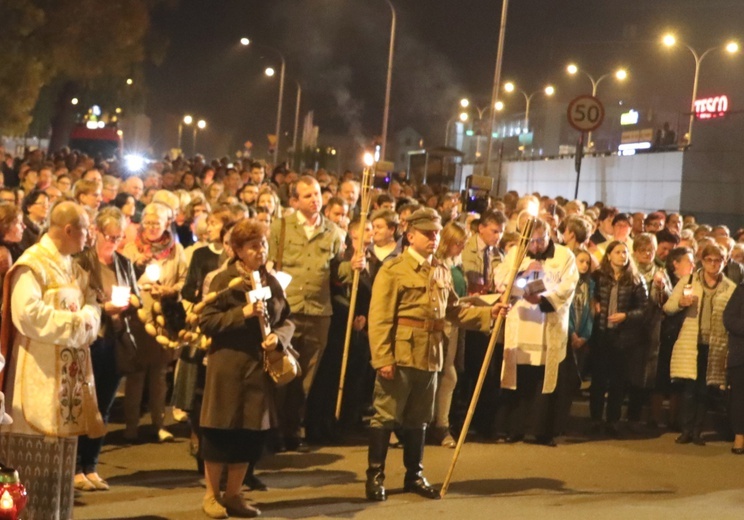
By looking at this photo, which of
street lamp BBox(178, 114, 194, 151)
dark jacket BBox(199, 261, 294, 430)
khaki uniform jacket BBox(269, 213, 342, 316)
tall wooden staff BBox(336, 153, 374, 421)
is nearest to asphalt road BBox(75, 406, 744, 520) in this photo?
tall wooden staff BBox(336, 153, 374, 421)

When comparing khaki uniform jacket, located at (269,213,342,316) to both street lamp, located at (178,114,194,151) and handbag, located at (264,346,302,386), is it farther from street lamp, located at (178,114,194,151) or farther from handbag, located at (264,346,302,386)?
street lamp, located at (178,114,194,151)

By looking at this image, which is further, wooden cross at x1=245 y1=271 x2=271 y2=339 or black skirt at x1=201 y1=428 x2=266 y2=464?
black skirt at x1=201 y1=428 x2=266 y2=464

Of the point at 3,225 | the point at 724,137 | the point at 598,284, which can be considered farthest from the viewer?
the point at 724,137

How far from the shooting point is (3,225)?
28.0 feet

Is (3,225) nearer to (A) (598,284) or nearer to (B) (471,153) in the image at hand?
(A) (598,284)

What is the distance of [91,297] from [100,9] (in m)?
32.8

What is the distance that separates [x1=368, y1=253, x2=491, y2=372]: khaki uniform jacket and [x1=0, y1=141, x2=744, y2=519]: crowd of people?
14mm

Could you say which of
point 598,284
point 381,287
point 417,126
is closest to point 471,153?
point 417,126

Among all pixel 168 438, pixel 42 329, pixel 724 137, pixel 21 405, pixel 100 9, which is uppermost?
pixel 100 9

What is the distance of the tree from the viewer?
3453cm

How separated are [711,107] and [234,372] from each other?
101ft

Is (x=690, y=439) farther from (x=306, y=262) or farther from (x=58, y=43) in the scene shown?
(x=58, y=43)

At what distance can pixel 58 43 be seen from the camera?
3734 centimetres

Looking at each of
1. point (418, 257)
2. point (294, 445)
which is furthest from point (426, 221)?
point (294, 445)
